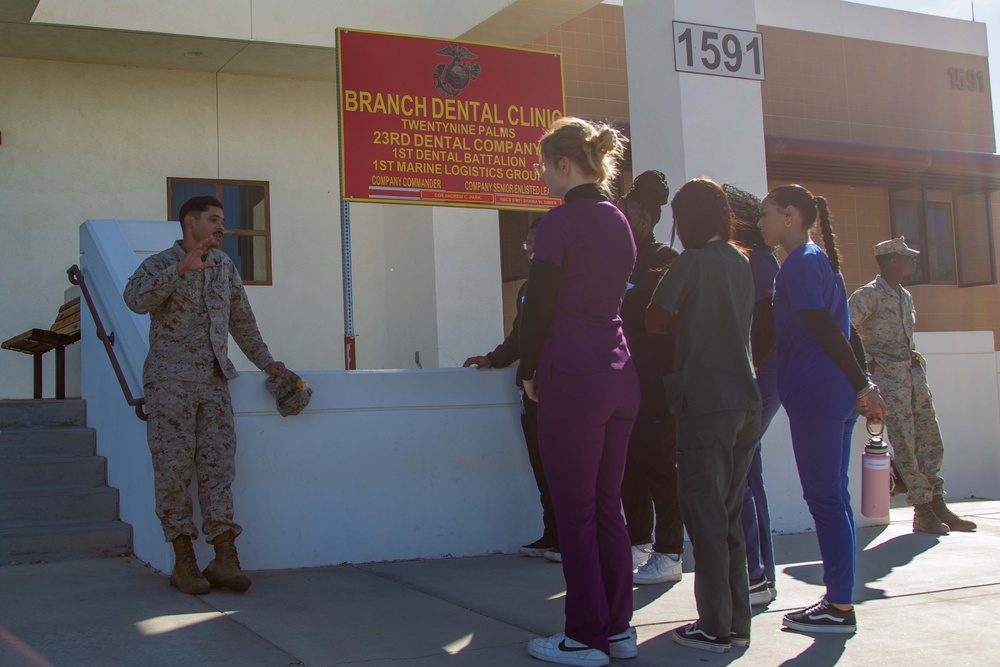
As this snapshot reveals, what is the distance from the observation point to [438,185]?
266 inches

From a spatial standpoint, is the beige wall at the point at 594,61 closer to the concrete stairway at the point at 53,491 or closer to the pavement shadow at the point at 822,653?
the concrete stairway at the point at 53,491

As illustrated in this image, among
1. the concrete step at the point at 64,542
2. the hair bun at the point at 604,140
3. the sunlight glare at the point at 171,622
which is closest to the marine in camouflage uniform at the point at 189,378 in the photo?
the sunlight glare at the point at 171,622

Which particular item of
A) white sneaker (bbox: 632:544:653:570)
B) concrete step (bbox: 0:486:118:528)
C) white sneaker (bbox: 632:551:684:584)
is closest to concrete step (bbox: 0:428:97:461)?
concrete step (bbox: 0:486:118:528)

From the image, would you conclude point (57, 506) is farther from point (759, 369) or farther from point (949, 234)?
point (949, 234)

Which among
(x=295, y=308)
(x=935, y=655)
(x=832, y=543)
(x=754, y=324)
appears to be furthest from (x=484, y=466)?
(x=295, y=308)

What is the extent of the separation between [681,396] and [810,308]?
670mm

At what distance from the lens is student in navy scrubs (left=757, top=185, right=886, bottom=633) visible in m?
3.94

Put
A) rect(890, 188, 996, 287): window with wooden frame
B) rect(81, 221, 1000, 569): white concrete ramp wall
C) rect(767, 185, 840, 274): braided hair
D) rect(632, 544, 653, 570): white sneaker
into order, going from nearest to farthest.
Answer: rect(767, 185, 840, 274): braided hair
rect(632, 544, 653, 570): white sneaker
rect(81, 221, 1000, 569): white concrete ramp wall
rect(890, 188, 996, 287): window with wooden frame

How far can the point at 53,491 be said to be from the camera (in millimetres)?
5840

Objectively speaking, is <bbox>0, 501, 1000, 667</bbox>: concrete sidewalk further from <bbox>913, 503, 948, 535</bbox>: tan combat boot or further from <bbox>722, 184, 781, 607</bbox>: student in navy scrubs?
<bbox>913, 503, 948, 535</bbox>: tan combat boot

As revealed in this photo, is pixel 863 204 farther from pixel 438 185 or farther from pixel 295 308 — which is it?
pixel 438 185

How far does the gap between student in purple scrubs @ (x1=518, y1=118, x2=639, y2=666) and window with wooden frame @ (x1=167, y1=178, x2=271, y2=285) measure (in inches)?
291

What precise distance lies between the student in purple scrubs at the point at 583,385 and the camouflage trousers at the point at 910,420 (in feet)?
13.0

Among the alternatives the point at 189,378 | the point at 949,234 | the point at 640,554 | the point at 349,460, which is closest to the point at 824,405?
the point at 640,554
